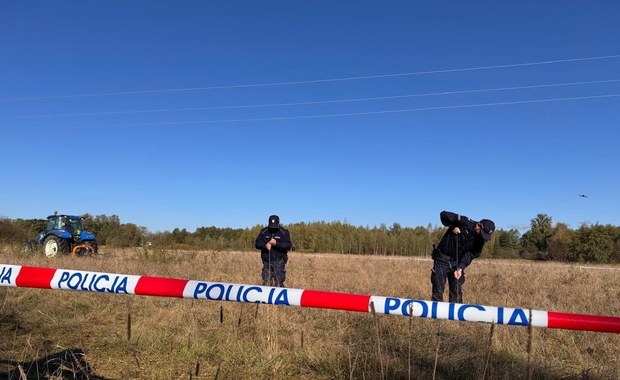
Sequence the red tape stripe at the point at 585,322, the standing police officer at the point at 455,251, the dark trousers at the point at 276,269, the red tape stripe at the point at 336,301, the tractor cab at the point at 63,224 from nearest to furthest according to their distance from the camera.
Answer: the red tape stripe at the point at 585,322
the red tape stripe at the point at 336,301
the standing police officer at the point at 455,251
the dark trousers at the point at 276,269
the tractor cab at the point at 63,224

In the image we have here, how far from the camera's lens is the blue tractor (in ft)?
63.7

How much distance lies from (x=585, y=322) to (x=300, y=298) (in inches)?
69.8

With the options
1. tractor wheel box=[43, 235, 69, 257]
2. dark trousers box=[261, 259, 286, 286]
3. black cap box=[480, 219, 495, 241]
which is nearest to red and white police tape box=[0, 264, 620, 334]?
black cap box=[480, 219, 495, 241]

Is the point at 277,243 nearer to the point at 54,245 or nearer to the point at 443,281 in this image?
the point at 443,281

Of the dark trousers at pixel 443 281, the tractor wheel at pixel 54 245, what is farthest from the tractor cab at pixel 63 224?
the dark trousers at pixel 443 281

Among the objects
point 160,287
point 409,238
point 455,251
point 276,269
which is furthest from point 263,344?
point 409,238

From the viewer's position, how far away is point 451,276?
25.6 feet

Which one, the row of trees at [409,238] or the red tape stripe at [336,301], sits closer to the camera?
the red tape stripe at [336,301]

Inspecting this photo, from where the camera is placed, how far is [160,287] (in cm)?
363

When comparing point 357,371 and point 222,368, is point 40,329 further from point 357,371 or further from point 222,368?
point 357,371

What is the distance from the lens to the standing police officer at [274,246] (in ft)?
28.1

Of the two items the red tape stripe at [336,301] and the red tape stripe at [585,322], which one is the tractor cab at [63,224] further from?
the red tape stripe at [585,322]

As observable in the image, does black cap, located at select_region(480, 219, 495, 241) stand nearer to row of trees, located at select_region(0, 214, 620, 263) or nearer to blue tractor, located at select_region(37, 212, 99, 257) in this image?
blue tractor, located at select_region(37, 212, 99, 257)

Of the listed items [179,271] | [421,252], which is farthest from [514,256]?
[179,271]
